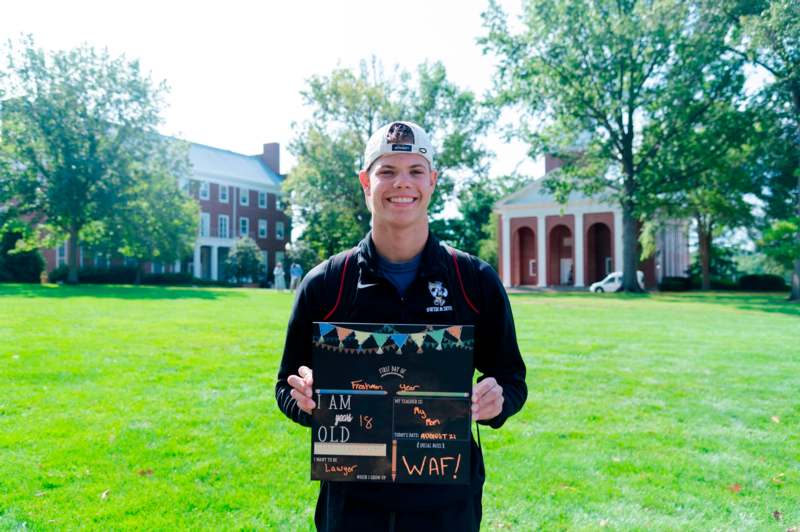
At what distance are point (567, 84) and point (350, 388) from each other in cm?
3656

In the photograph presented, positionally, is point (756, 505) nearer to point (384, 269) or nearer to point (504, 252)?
point (384, 269)

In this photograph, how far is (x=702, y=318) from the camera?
21.0 meters

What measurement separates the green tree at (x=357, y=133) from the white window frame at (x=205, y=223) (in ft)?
48.3

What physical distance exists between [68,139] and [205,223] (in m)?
27.5

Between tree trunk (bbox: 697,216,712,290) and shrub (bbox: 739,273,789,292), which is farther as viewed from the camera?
tree trunk (bbox: 697,216,712,290)

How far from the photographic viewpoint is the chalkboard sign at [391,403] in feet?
7.61

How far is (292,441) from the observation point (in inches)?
245

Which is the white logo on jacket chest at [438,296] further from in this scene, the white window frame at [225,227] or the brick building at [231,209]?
the white window frame at [225,227]

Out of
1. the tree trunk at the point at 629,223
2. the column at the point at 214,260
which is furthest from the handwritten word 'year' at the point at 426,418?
the column at the point at 214,260

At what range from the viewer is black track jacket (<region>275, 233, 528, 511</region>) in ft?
Answer: 8.18

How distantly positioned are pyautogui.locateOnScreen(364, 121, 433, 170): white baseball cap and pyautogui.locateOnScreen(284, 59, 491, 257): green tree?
45272 millimetres

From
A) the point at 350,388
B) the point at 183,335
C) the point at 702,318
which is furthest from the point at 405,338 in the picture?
the point at 702,318

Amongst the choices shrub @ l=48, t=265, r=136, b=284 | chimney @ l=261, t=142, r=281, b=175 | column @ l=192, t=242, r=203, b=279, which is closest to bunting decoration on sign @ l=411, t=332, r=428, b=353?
shrub @ l=48, t=265, r=136, b=284

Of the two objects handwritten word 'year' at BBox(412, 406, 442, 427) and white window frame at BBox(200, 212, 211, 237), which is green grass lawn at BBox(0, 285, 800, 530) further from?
white window frame at BBox(200, 212, 211, 237)
